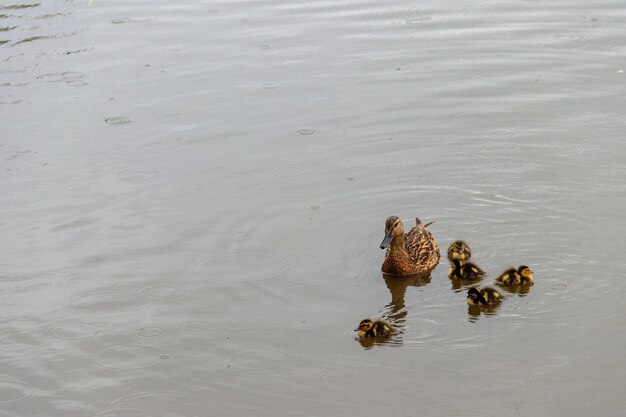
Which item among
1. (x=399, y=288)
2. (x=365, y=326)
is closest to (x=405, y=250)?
(x=399, y=288)

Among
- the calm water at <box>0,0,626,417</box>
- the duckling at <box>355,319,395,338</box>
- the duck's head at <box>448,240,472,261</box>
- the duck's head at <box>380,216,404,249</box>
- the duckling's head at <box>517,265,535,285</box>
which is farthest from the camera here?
the duck's head at <box>380,216,404,249</box>

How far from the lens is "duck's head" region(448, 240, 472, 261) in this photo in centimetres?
749

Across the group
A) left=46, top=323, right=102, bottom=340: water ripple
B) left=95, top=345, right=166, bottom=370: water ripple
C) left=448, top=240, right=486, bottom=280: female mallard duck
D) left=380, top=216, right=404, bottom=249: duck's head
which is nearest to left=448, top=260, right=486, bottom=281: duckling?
left=448, top=240, right=486, bottom=280: female mallard duck

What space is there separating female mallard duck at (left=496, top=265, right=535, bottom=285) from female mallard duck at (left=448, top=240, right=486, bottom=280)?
10.2 inches

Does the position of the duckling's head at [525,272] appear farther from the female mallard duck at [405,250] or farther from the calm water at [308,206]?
the female mallard duck at [405,250]

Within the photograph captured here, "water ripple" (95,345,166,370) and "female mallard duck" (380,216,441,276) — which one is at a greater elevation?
"female mallard duck" (380,216,441,276)

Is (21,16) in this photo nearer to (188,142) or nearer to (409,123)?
(188,142)

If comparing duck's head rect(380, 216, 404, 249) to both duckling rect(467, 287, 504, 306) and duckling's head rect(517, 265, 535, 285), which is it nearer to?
duckling rect(467, 287, 504, 306)

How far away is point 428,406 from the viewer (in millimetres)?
5965

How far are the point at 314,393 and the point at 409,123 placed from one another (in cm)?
422

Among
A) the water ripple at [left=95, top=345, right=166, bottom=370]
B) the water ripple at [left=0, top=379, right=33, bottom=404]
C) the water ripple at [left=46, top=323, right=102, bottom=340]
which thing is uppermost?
the water ripple at [left=46, top=323, right=102, bottom=340]

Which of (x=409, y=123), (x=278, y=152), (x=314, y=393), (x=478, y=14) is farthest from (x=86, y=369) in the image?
(x=478, y=14)

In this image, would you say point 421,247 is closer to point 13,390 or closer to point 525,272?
point 525,272

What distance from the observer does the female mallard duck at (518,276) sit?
23.2 feet
